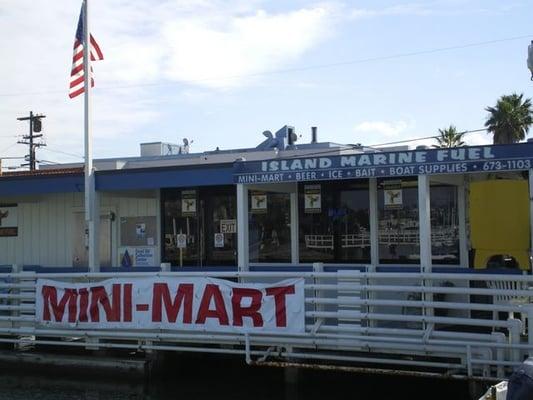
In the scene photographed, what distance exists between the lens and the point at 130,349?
1223 cm

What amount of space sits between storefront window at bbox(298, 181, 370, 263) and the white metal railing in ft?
5.16

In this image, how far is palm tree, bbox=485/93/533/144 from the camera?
42219 millimetres

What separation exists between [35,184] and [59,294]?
413cm

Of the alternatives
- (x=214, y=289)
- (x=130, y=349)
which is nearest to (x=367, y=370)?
(x=214, y=289)

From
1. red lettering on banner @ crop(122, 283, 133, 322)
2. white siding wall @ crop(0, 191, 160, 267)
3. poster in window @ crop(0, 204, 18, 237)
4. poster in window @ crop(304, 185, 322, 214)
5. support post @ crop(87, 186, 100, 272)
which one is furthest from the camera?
poster in window @ crop(0, 204, 18, 237)

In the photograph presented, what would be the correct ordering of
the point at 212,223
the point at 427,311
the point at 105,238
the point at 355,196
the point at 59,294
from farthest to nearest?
the point at 105,238, the point at 212,223, the point at 355,196, the point at 59,294, the point at 427,311

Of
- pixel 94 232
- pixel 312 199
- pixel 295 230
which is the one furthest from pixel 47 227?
pixel 312 199

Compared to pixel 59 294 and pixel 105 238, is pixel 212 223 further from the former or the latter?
pixel 59 294

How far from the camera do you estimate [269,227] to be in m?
14.2

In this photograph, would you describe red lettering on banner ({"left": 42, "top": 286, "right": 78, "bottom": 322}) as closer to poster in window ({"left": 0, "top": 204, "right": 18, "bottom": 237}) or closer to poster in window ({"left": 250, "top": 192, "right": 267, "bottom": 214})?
poster in window ({"left": 250, "top": 192, "right": 267, "bottom": 214})

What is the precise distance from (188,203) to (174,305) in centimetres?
447

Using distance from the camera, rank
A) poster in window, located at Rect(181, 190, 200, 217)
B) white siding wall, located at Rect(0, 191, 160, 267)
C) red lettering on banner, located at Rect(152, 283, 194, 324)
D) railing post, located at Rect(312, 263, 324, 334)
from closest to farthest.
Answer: railing post, located at Rect(312, 263, 324, 334), red lettering on banner, located at Rect(152, 283, 194, 324), poster in window, located at Rect(181, 190, 200, 217), white siding wall, located at Rect(0, 191, 160, 267)

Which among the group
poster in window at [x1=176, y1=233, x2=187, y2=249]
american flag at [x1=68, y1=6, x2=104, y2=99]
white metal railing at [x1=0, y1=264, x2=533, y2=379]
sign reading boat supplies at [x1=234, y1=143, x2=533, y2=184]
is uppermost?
american flag at [x1=68, y1=6, x2=104, y2=99]

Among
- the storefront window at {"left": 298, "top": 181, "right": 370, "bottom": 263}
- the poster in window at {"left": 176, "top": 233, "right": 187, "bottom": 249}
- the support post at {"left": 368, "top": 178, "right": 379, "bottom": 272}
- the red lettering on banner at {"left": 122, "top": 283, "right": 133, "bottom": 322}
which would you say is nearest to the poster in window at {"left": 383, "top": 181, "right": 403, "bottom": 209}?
the support post at {"left": 368, "top": 178, "right": 379, "bottom": 272}
